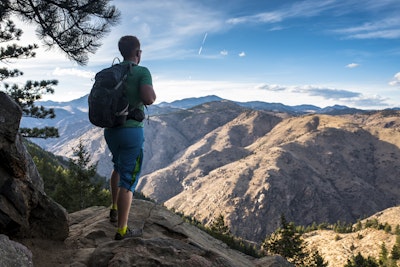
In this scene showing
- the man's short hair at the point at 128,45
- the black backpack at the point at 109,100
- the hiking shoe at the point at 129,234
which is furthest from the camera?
the hiking shoe at the point at 129,234

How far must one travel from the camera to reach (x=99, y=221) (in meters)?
8.40

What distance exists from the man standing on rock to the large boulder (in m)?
1.67

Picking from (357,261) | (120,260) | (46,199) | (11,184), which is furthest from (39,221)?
(357,261)

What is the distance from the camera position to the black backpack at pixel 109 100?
591 centimetres

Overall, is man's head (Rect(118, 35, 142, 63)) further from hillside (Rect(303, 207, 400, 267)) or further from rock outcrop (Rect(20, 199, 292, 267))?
hillside (Rect(303, 207, 400, 267))

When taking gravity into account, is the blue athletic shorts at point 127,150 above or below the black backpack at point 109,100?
below

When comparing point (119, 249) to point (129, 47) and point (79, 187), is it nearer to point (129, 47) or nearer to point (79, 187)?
point (129, 47)

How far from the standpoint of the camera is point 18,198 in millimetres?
6301

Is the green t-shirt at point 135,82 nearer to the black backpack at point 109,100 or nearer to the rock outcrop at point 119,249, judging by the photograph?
the black backpack at point 109,100

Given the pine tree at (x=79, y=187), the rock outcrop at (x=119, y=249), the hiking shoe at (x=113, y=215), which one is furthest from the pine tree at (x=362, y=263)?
the hiking shoe at (x=113, y=215)

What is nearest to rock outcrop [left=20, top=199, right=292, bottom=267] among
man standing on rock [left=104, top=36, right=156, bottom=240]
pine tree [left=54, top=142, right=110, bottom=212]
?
man standing on rock [left=104, top=36, right=156, bottom=240]

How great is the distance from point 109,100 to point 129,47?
51.2 inches

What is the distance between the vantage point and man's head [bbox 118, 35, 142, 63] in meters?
6.46

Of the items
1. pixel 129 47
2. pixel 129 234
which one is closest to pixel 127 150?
pixel 129 234
